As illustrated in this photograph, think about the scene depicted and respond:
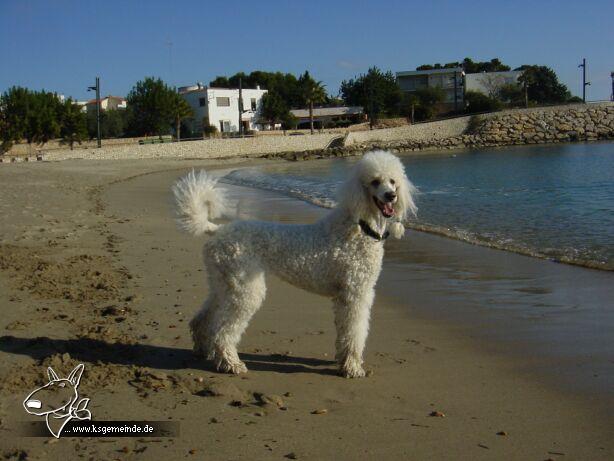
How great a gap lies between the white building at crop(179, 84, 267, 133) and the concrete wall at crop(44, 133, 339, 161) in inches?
510

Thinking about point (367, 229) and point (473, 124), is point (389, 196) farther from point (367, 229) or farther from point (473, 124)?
point (473, 124)

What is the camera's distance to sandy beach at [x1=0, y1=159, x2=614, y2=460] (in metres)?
3.72

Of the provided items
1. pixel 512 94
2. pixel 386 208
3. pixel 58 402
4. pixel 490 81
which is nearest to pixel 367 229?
pixel 386 208

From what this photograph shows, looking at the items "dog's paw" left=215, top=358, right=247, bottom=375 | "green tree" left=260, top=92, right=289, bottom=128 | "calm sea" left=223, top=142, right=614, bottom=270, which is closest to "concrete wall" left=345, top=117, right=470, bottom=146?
"green tree" left=260, top=92, right=289, bottom=128

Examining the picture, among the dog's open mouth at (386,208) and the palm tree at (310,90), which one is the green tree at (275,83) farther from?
the dog's open mouth at (386,208)

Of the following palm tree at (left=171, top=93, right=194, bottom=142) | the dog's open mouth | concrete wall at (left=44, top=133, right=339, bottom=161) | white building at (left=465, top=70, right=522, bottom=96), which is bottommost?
the dog's open mouth

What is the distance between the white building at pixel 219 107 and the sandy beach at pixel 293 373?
76284mm

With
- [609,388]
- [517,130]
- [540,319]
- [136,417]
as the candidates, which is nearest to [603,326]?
[540,319]

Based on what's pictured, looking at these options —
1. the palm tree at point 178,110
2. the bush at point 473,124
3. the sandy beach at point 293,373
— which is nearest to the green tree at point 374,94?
the bush at point 473,124

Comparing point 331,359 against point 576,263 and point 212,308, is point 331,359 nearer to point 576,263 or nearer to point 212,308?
point 212,308

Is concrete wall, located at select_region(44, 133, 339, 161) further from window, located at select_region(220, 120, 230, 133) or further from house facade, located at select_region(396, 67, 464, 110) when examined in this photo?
house facade, located at select_region(396, 67, 464, 110)

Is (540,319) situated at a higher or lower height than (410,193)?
lower

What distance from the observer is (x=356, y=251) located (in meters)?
4.98

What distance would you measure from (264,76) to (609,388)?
359 ft
